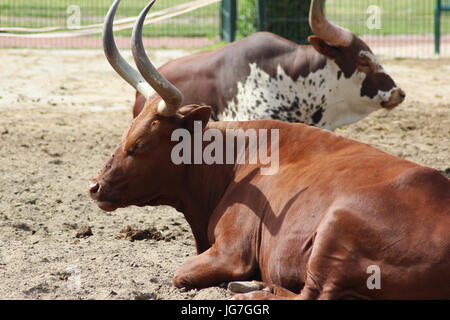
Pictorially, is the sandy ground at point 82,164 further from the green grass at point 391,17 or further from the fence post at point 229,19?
the green grass at point 391,17

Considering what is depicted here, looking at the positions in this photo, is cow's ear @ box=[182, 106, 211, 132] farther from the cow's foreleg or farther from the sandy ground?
the sandy ground

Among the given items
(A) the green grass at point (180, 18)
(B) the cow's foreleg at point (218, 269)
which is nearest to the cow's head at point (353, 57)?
(B) the cow's foreleg at point (218, 269)

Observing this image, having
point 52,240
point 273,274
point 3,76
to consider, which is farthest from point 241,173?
point 3,76

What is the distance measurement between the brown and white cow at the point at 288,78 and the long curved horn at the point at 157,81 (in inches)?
82.4

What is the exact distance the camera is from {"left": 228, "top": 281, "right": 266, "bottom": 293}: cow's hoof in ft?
14.5

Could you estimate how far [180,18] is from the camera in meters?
17.8

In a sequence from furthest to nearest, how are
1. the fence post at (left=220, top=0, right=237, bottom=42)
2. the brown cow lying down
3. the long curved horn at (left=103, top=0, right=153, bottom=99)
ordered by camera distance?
the fence post at (left=220, top=0, right=237, bottom=42), the long curved horn at (left=103, top=0, right=153, bottom=99), the brown cow lying down

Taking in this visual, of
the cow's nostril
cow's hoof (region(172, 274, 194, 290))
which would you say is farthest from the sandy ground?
the cow's nostril

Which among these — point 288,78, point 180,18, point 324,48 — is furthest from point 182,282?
point 180,18

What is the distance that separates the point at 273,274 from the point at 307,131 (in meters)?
0.93

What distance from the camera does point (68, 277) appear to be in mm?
4867

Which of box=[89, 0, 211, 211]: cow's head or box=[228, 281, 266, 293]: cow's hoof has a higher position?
box=[89, 0, 211, 211]: cow's head

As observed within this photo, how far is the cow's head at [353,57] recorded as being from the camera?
715 centimetres
